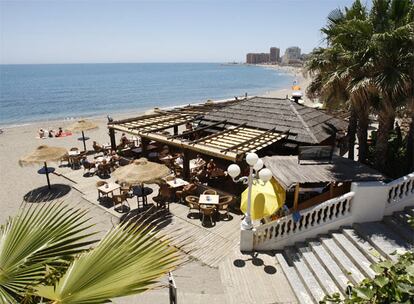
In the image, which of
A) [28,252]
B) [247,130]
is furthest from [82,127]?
[28,252]

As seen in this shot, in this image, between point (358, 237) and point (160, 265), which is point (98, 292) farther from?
point (358, 237)

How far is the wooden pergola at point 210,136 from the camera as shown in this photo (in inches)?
504

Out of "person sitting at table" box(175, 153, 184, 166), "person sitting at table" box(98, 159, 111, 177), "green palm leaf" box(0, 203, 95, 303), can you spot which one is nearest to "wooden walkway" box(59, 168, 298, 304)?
"green palm leaf" box(0, 203, 95, 303)

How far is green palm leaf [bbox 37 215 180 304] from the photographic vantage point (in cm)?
271

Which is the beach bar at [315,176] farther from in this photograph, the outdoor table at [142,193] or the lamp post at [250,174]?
the outdoor table at [142,193]

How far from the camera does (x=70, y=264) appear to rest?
11.1 feet

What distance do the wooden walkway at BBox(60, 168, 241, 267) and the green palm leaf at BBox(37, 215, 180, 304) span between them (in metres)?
5.24

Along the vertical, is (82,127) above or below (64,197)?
above

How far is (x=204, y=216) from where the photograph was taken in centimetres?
1202

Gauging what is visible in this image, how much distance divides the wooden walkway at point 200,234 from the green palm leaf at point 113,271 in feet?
17.2

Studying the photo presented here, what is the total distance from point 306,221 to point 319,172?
5.53 ft

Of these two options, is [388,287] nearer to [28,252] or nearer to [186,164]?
[28,252]

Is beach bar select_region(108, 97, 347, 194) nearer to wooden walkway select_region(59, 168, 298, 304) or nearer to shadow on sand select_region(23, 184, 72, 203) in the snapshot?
wooden walkway select_region(59, 168, 298, 304)

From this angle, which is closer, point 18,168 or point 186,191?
point 186,191
